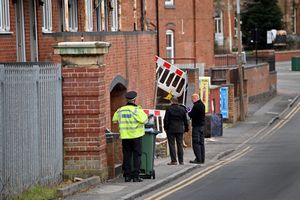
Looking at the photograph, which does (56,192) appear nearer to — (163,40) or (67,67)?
(67,67)

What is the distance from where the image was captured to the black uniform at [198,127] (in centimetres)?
2148

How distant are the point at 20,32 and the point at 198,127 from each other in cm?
548

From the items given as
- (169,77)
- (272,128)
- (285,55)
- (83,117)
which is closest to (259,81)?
(272,128)

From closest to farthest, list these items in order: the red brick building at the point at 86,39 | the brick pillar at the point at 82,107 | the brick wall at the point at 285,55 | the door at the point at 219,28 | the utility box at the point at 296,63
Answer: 1. the brick pillar at the point at 82,107
2. the red brick building at the point at 86,39
3. the door at the point at 219,28
4. the utility box at the point at 296,63
5. the brick wall at the point at 285,55

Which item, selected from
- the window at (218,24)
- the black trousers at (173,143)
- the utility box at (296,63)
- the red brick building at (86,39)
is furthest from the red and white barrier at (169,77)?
the utility box at (296,63)

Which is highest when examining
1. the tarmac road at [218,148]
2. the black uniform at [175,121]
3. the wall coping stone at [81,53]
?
the wall coping stone at [81,53]

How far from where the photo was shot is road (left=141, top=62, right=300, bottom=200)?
15.7 meters

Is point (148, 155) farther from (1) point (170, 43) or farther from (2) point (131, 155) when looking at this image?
(1) point (170, 43)

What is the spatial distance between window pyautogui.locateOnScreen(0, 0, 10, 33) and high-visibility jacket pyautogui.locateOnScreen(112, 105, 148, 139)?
3.16 metres

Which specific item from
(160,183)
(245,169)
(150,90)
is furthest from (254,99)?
(160,183)

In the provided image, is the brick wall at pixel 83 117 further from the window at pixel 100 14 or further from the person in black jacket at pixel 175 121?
the window at pixel 100 14

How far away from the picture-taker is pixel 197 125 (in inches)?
855

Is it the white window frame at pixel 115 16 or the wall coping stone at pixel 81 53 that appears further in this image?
the white window frame at pixel 115 16

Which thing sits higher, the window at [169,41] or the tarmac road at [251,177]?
the window at [169,41]
